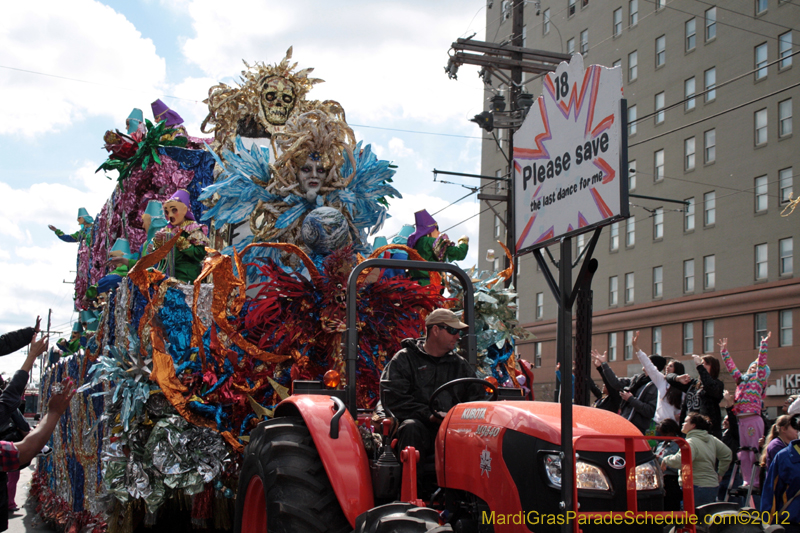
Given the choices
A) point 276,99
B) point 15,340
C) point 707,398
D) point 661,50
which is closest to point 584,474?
point 15,340

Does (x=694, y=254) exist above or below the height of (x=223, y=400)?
above

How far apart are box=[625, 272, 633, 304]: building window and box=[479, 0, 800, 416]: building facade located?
5.6 inches

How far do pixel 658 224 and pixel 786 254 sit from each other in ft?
18.8

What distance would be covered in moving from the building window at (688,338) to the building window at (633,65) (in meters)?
9.92

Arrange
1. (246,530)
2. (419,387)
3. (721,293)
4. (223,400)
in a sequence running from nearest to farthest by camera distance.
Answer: (419,387)
(246,530)
(223,400)
(721,293)

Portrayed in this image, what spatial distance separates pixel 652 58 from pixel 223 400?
26453mm

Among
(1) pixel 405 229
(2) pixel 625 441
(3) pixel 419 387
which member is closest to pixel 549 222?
(2) pixel 625 441

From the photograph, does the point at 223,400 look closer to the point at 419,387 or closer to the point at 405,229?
the point at 419,387

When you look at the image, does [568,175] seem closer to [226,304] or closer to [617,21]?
[226,304]

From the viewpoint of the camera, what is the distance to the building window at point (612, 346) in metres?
30.5

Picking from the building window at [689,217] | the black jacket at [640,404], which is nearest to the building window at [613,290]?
the building window at [689,217]

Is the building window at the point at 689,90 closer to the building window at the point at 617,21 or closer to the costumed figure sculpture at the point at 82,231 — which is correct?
the building window at the point at 617,21

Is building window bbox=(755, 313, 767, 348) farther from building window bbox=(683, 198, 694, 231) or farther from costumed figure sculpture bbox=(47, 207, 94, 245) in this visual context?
costumed figure sculpture bbox=(47, 207, 94, 245)

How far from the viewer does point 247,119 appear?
31.4 feet
